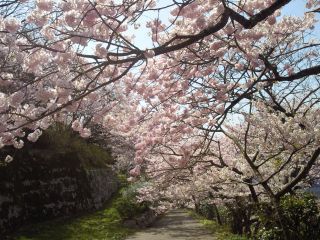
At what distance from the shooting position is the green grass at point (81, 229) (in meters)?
13.7

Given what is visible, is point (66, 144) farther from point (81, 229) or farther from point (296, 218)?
point (296, 218)

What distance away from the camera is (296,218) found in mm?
9812

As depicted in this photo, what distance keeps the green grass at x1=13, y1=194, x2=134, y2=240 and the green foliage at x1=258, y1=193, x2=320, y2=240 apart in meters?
7.15

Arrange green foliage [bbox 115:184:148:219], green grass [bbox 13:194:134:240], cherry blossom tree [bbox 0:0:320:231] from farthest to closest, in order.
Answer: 1. green foliage [bbox 115:184:148:219]
2. green grass [bbox 13:194:134:240]
3. cherry blossom tree [bbox 0:0:320:231]

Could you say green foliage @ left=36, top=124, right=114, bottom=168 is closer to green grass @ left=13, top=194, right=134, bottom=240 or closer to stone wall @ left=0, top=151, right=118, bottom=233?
stone wall @ left=0, top=151, right=118, bottom=233

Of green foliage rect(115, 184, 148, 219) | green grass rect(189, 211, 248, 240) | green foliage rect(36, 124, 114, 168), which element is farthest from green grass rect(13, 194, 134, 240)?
green grass rect(189, 211, 248, 240)

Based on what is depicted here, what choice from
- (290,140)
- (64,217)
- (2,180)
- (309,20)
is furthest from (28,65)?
(64,217)

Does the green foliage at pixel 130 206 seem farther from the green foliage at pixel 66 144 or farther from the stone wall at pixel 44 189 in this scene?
the green foliage at pixel 66 144

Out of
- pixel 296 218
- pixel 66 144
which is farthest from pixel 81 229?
pixel 296 218

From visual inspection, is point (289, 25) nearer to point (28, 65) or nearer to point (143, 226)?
point (28, 65)

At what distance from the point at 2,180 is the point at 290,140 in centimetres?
1021

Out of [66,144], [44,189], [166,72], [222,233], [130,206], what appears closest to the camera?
[166,72]

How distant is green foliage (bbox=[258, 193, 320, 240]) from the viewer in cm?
964

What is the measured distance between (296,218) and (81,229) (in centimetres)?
914
